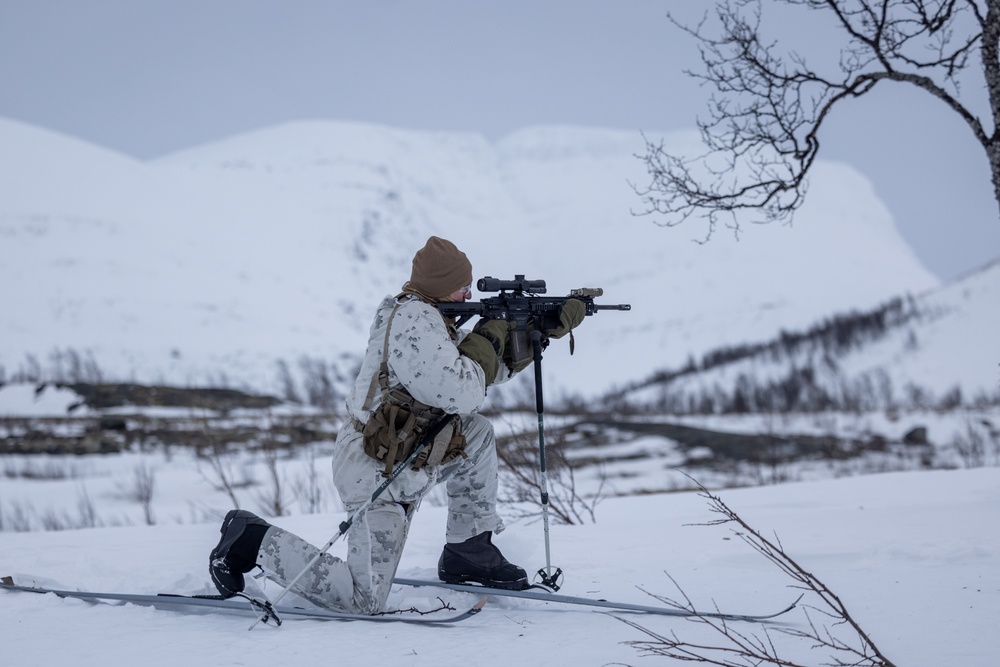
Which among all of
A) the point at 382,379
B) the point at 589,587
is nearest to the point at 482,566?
the point at 589,587

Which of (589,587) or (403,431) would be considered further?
(589,587)

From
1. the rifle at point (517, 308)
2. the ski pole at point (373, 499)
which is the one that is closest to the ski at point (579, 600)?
the ski pole at point (373, 499)

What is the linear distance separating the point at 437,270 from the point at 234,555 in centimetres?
161

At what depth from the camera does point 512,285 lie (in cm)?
403

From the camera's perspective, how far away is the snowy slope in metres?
2.87

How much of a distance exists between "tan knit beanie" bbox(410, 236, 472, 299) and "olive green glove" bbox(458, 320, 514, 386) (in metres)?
0.24

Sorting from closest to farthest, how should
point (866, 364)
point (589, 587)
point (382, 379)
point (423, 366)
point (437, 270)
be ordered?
point (423, 366) < point (382, 379) < point (437, 270) < point (589, 587) < point (866, 364)

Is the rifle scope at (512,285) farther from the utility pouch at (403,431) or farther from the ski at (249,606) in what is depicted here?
the ski at (249,606)

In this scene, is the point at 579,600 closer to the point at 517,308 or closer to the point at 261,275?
the point at 517,308

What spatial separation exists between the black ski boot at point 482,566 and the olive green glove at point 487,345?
0.85 meters

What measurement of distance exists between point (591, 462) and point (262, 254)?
9363 centimetres

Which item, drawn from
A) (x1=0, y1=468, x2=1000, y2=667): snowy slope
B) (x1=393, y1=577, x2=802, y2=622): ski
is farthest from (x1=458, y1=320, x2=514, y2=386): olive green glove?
(x1=0, y1=468, x2=1000, y2=667): snowy slope

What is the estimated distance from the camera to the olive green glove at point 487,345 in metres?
3.69

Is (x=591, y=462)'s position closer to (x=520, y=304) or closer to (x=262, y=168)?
(x=520, y=304)
